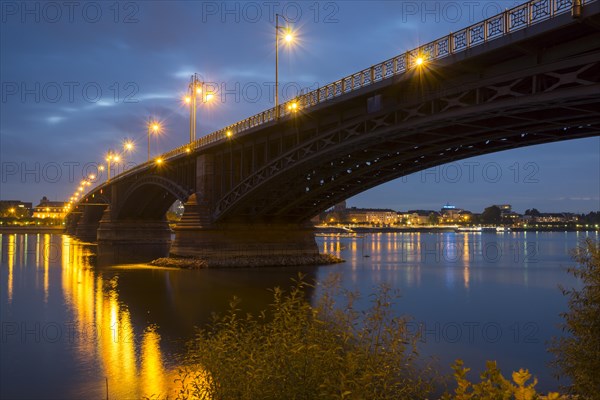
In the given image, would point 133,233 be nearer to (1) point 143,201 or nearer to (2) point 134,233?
(2) point 134,233

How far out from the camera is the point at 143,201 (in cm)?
9650

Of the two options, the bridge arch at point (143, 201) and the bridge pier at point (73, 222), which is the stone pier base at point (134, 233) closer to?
the bridge arch at point (143, 201)

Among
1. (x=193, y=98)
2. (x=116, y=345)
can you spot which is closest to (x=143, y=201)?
(x=193, y=98)

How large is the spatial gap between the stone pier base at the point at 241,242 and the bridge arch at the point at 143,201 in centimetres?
2538

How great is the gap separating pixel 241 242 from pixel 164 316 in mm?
28037

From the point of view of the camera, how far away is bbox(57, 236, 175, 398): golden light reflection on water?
632 inches

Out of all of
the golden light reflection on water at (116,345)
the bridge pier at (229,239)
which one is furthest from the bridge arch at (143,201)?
the golden light reflection on water at (116,345)

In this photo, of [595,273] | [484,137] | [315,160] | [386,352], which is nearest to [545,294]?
[484,137]

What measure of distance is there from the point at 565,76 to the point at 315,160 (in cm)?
2001

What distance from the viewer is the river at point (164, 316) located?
57.8ft

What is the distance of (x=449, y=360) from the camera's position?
19.9 meters

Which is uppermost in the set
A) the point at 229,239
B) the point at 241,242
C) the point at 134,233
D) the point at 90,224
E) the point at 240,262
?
the point at 90,224

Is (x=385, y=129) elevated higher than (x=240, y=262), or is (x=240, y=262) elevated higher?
(x=385, y=129)

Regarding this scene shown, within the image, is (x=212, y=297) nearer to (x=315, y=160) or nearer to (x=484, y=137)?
(x=315, y=160)
